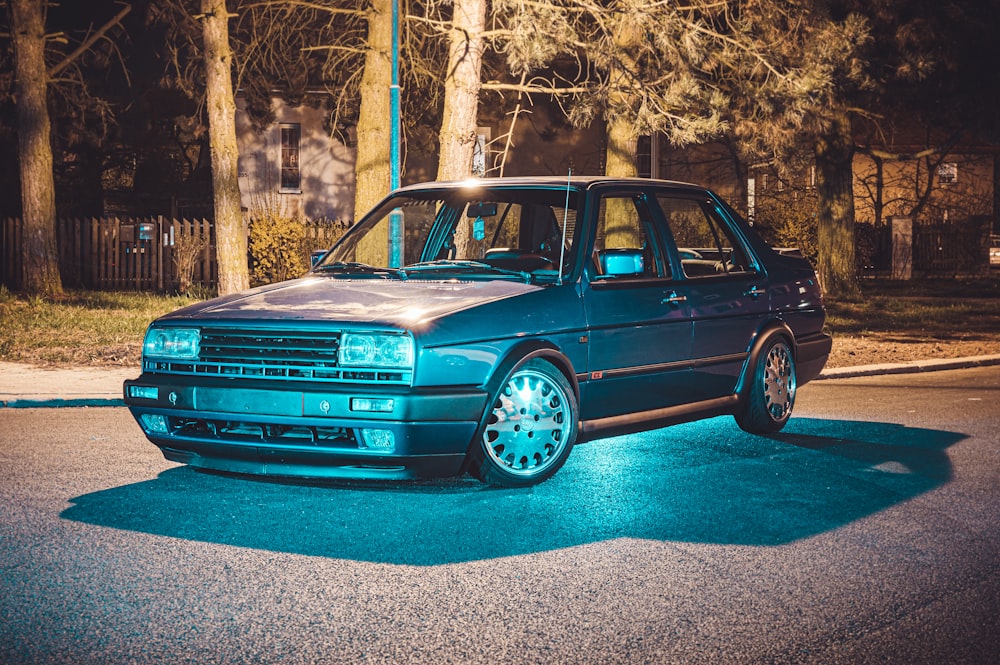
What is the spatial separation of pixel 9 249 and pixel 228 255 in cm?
1111

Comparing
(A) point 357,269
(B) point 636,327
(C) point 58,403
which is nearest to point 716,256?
(B) point 636,327

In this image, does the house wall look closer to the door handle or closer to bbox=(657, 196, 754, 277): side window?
bbox=(657, 196, 754, 277): side window

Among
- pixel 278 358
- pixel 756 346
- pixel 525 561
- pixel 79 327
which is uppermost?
pixel 278 358

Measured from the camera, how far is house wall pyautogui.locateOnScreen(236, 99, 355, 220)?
39750mm

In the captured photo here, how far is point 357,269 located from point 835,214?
73.9 feet

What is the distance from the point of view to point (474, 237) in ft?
27.5

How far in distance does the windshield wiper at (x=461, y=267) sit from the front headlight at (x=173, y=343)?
141 centimetres

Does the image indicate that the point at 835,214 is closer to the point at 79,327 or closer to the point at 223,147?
the point at 223,147

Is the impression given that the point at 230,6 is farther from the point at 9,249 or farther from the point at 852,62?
the point at 852,62

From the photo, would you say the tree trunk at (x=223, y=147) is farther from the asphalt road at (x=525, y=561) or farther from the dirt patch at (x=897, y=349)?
the asphalt road at (x=525, y=561)

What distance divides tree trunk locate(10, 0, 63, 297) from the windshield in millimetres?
19718

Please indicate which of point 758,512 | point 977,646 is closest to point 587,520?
point 758,512


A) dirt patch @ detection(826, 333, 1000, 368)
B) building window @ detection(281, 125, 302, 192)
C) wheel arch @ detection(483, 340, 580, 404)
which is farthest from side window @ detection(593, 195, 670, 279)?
building window @ detection(281, 125, 302, 192)

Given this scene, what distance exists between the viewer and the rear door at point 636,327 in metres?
7.82
